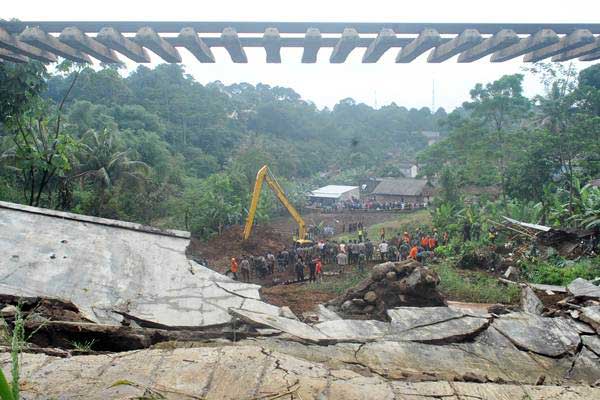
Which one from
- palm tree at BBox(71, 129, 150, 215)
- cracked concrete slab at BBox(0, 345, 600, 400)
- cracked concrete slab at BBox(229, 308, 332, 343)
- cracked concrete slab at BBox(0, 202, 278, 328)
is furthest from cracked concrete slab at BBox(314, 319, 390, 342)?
palm tree at BBox(71, 129, 150, 215)

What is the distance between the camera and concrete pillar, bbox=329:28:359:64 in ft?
11.8

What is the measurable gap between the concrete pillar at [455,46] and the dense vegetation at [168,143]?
33.5 feet

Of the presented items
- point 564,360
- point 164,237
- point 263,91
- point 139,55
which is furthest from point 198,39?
point 263,91

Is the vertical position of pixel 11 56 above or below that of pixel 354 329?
above

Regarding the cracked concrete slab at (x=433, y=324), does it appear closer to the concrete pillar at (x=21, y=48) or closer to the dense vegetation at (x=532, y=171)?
the concrete pillar at (x=21, y=48)

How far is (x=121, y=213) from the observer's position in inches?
783

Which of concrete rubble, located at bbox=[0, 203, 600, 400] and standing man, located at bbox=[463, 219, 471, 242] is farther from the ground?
concrete rubble, located at bbox=[0, 203, 600, 400]

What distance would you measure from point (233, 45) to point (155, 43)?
555 mm

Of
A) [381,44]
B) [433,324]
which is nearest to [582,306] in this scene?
[433,324]

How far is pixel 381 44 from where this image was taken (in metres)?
3.61

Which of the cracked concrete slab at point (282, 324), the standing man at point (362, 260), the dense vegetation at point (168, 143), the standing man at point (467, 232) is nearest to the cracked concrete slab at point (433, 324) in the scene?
the cracked concrete slab at point (282, 324)

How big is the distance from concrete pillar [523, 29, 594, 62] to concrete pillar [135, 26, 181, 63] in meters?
2.79

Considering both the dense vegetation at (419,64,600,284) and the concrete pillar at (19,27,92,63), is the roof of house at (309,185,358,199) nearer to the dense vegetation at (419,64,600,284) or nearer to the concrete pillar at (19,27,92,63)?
the dense vegetation at (419,64,600,284)

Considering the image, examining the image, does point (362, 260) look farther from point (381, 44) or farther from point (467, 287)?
point (381, 44)
